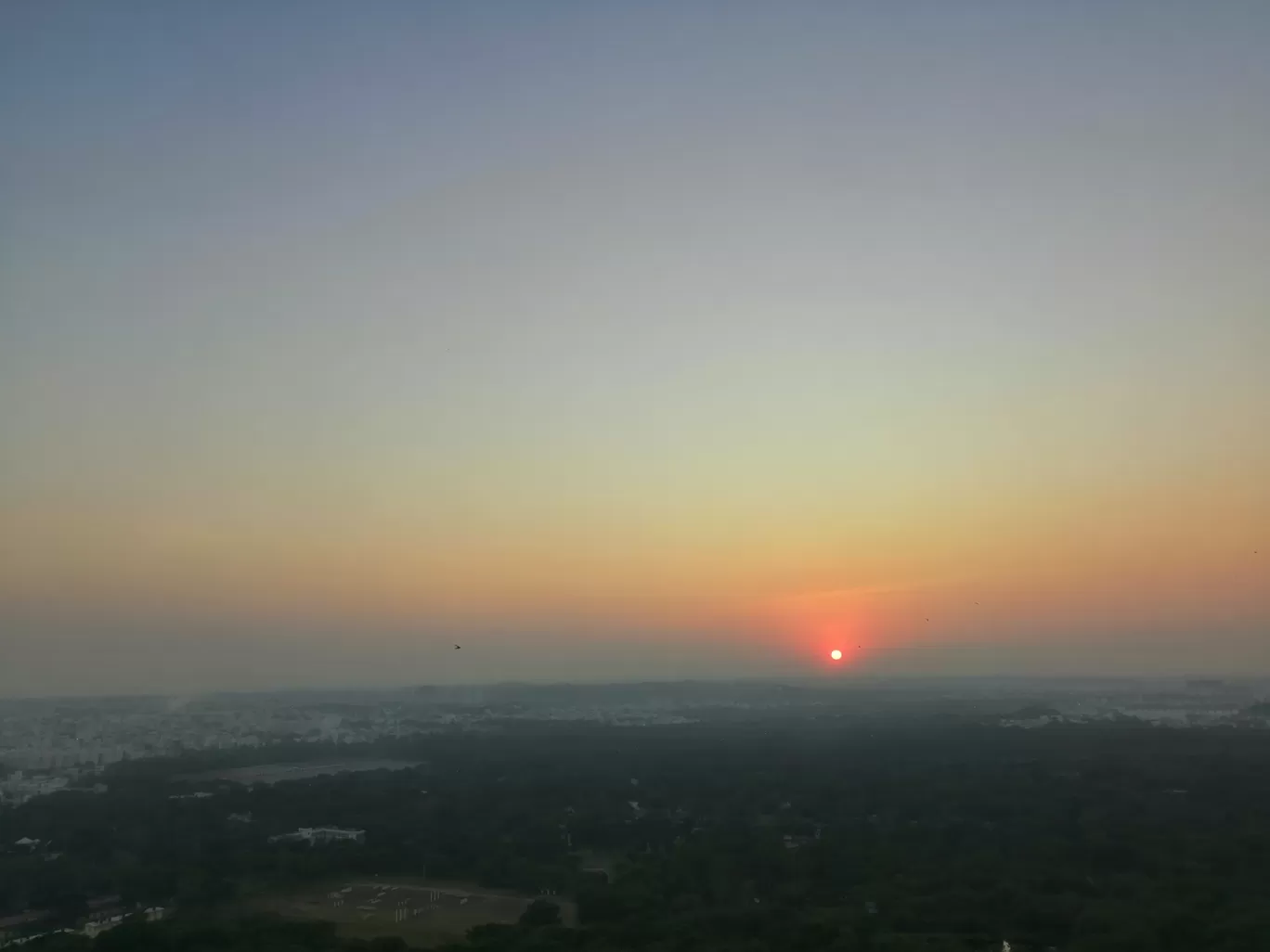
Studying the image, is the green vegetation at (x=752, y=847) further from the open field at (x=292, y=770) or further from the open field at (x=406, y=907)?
the open field at (x=292, y=770)

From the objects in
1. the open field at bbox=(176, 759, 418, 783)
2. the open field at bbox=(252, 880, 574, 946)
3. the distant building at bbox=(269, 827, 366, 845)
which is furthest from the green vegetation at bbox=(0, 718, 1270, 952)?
the open field at bbox=(176, 759, 418, 783)

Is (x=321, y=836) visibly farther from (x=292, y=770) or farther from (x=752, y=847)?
(x=292, y=770)

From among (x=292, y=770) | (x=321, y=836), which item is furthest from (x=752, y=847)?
(x=292, y=770)

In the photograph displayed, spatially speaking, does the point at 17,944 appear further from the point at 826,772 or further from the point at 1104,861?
the point at 826,772

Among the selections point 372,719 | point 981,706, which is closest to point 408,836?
point 372,719

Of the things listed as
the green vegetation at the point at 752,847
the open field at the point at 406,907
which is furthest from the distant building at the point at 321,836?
the open field at the point at 406,907

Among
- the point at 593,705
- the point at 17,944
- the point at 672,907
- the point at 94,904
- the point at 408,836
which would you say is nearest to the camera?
the point at 17,944

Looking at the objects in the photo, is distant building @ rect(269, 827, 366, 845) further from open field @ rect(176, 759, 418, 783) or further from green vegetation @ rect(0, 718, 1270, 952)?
open field @ rect(176, 759, 418, 783)
